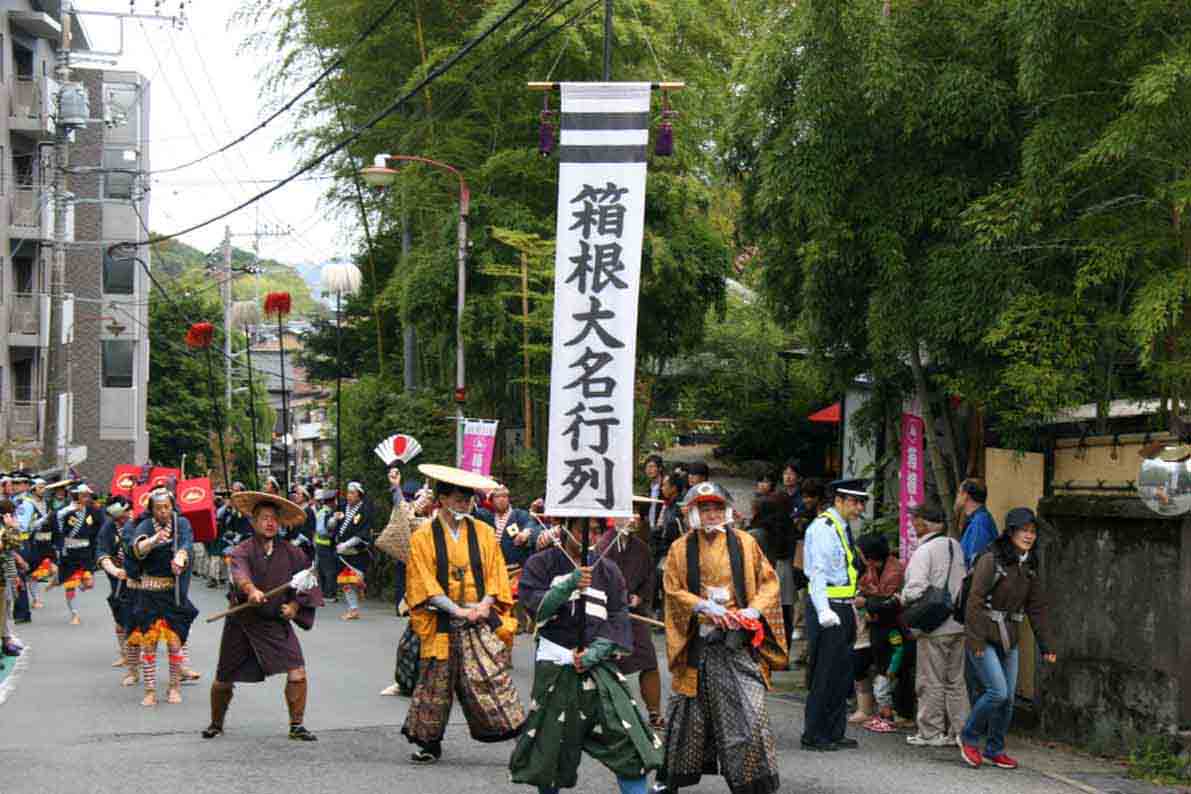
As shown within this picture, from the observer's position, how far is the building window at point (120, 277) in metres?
54.1

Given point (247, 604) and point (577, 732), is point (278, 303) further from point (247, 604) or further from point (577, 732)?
point (577, 732)

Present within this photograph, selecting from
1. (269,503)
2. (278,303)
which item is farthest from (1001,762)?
(278,303)

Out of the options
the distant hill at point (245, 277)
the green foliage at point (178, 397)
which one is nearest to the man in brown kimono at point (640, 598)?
the green foliage at point (178, 397)

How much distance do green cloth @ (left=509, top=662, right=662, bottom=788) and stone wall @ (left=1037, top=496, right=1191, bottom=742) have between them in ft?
13.7

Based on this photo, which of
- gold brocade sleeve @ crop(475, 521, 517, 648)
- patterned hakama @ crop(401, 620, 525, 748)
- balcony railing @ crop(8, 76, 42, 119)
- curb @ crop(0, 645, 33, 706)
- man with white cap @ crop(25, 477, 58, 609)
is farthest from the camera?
balcony railing @ crop(8, 76, 42, 119)

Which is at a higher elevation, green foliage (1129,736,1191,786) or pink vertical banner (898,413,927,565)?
pink vertical banner (898,413,927,565)

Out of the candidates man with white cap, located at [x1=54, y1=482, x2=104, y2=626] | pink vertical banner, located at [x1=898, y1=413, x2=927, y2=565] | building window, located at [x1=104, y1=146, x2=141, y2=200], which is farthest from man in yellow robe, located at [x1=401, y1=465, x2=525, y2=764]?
building window, located at [x1=104, y1=146, x2=141, y2=200]

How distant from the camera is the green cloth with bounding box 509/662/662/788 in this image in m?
8.86

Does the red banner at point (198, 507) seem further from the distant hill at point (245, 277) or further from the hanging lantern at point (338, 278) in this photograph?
the distant hill at point (245, 277)

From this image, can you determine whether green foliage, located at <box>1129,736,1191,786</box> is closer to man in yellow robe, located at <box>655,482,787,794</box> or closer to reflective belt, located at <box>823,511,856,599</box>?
reflective belt, located at <box>823,511,856,599</box>

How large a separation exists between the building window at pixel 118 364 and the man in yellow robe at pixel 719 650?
47408mm

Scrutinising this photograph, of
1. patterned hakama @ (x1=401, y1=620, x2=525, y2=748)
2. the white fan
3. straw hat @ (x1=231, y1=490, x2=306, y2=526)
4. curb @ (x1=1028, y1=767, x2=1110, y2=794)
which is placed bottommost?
curb @ (x1=1028, y1=767, x2=1110, y2=794)

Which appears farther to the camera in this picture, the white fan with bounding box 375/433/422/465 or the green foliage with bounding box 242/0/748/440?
the green foliage with bounding box 242/0/748/440

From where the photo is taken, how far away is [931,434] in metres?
15.2
